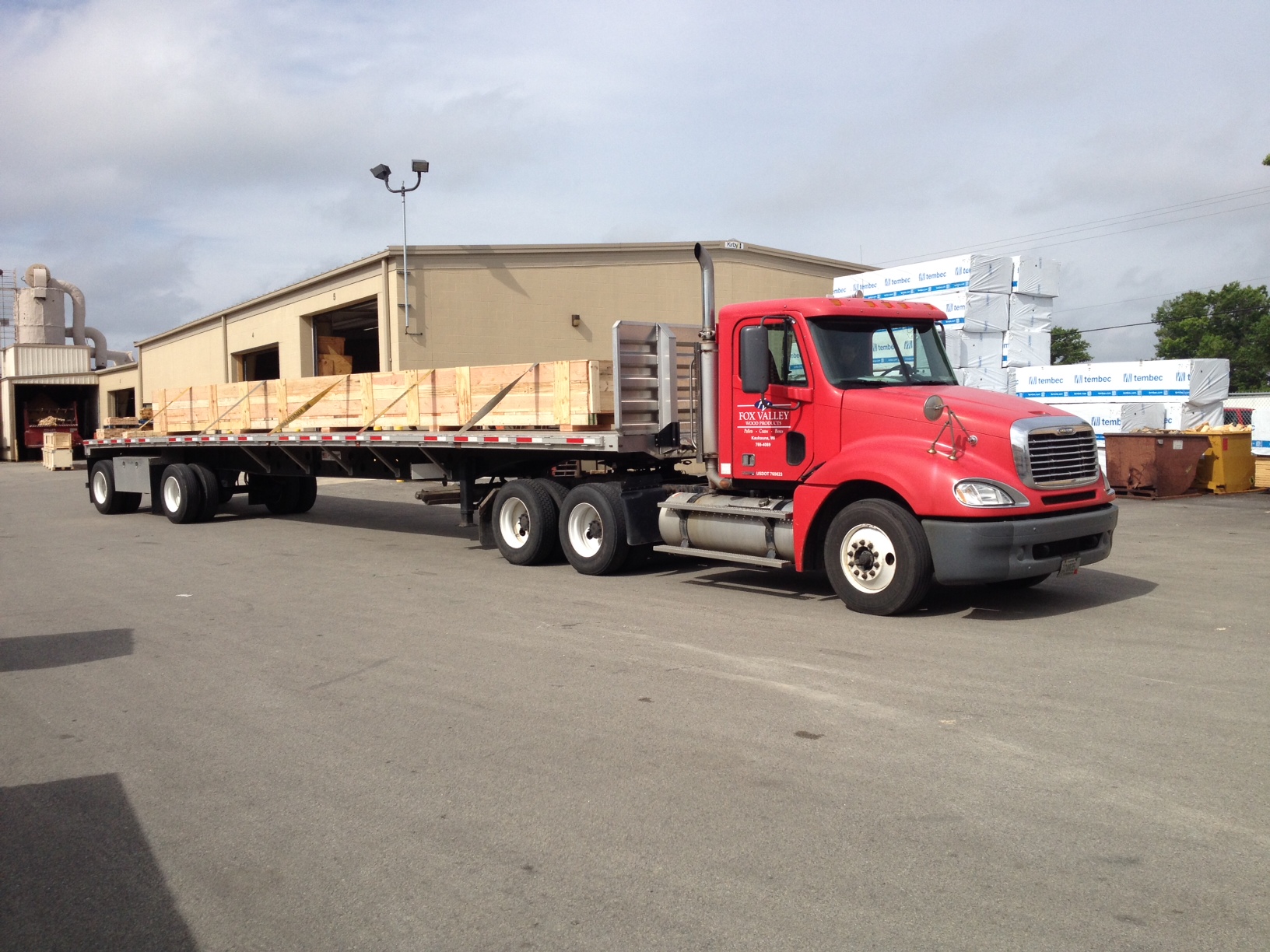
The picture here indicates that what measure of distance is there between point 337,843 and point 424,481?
1013 cm

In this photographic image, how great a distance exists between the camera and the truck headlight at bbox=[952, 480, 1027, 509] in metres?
8.21

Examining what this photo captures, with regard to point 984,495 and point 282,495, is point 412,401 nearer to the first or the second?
point 282,495

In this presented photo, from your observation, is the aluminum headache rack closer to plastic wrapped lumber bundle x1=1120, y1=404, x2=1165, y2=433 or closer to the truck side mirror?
the truck side mirror

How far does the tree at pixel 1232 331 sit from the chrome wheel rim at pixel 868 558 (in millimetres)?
66054

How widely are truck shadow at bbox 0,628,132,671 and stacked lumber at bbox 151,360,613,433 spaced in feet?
15.9

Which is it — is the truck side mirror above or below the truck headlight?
above

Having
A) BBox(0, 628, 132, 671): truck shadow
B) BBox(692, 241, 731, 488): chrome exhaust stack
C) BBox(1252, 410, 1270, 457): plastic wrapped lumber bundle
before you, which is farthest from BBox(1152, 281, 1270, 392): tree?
BBox(0, 628, 132, 671): truck shadow

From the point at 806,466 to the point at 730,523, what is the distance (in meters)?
0.99

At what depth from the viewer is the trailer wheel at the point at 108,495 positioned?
2052 cm

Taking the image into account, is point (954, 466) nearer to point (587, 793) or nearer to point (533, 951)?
point (587, 793)

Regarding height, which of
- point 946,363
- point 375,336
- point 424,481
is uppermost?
point 375,336

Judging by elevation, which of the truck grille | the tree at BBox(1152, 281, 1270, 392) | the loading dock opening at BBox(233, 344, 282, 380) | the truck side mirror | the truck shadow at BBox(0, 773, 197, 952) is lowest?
the truck shadow at BBox(0, 773, 197, 952)

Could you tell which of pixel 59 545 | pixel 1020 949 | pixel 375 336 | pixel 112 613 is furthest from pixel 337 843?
pixel 375 336

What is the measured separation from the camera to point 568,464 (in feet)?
41.3
